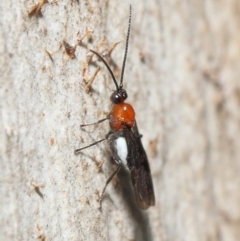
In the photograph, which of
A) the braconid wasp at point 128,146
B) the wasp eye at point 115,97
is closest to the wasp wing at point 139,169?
the braconid wasp at point 128,146

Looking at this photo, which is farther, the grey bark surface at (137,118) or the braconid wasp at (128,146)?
the braconid wasp at (128,146)

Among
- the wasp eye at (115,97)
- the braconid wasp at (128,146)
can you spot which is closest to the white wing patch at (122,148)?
the braconid wasp at (128,146)

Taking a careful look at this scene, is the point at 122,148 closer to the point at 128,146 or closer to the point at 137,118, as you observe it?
the point at 128,146

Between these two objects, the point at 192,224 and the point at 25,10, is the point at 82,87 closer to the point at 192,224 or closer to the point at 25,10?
the point at 25,10

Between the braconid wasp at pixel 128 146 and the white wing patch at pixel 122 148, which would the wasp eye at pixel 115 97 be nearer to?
the braconid wasp at pixel 128 146

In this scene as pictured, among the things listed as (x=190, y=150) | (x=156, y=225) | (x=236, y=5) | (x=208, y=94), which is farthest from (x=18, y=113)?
(x=236, y=5)

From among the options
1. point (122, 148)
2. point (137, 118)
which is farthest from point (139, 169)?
point (137, 118)

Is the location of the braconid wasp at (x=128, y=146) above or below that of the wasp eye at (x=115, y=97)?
below

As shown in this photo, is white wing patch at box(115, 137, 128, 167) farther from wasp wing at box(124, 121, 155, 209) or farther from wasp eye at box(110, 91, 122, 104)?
wasp eye at box(110, 91, 122, 104)
